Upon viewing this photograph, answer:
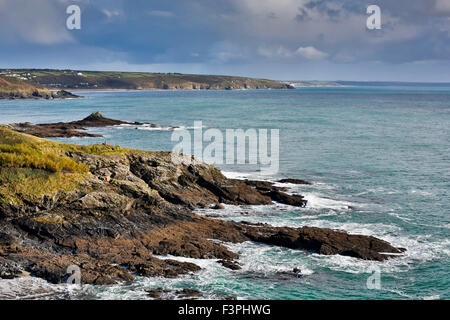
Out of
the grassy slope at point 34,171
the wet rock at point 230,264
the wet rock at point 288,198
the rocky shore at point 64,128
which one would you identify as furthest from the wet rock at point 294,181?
the rocky shore at point 64,128

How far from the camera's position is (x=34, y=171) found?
28078 millimetres

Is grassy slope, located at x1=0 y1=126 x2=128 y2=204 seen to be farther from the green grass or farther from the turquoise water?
the turquoise water

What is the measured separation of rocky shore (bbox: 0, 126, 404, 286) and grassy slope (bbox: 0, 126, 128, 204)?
2.6 inches

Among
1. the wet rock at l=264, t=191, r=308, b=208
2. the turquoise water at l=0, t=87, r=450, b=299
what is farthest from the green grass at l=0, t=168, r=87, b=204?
the wet rock at l=264, t=191, r=308, b=208

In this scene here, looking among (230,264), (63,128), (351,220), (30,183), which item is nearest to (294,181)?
(351,220)

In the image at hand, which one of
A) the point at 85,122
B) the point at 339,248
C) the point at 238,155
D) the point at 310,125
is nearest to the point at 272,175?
the point at 238,155

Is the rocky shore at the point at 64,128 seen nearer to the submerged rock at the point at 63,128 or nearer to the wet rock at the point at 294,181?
the submerged rock at the point at 63,128

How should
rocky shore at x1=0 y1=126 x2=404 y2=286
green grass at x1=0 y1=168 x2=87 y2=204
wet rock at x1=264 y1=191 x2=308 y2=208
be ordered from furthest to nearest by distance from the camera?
wet rock at x1=264 y1=191 x2=308 y2=208 < green grass at x1=0 y1=168 x2=87 y2=204 < rocky shore at x1=0 y1=126 x2=404 y2=286

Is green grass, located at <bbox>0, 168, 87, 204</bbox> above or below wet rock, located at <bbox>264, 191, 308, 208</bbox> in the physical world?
above

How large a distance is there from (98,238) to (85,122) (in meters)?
72.7

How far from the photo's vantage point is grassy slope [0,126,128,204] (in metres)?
26.3

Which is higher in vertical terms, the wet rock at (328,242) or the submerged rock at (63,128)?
the submerged rock at (63,128)

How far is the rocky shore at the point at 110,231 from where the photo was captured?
22859 mm

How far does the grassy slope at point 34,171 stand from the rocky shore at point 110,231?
66mm
